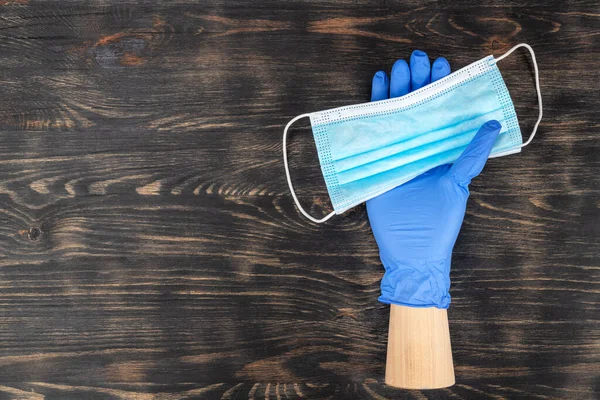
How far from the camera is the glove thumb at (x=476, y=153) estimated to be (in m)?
1.24

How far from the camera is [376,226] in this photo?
4.40 feet

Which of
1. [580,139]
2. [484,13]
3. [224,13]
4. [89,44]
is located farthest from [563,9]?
[89,44]

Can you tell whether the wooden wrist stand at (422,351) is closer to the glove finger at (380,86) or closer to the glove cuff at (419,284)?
the glove cuff at (419,284)

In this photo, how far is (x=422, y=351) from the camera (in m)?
1.29

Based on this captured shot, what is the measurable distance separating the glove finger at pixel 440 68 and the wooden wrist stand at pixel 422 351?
23.8 inches

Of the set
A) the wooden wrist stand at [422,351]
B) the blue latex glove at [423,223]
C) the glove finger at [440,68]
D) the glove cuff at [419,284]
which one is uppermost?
the glove finger at [440,68]

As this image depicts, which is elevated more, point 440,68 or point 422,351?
point 440,68

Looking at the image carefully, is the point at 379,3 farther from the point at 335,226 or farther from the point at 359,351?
the point at 359,351

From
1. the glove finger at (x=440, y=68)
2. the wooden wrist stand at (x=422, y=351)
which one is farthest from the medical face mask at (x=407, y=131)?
the wooden wrist stand at (x=422, y=351)

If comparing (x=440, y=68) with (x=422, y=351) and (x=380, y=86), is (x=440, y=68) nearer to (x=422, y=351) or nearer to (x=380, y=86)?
(x=380, y=86)

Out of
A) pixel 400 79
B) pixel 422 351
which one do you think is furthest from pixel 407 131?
pixel 422 351

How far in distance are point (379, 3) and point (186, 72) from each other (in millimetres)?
551

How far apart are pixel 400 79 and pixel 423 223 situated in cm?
38

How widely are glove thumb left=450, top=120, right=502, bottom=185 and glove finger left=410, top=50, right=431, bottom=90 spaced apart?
0.20 metres
